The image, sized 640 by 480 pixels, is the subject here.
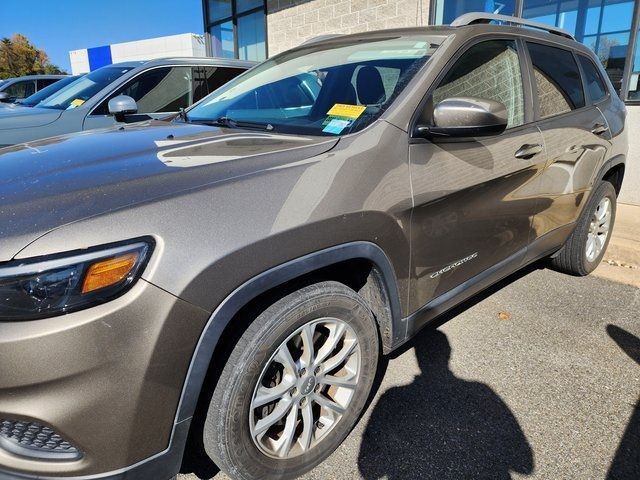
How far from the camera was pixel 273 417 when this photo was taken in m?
1.73

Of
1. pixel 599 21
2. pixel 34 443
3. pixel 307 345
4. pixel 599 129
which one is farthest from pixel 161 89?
pixel 599 21

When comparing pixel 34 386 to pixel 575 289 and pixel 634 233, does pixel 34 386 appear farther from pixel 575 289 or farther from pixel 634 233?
pixel 634 233

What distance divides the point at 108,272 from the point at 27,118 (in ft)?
13.5

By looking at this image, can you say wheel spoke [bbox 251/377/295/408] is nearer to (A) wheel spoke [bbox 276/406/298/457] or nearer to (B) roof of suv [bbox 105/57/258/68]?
(A) wheel spoke [bbox 276/406/298/457]

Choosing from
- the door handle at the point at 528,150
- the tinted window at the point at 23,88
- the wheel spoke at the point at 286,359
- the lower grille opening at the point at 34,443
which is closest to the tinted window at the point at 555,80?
the door handle at the point at 528,150

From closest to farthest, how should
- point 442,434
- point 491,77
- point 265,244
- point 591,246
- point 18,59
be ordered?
point 265,244 < point 442,434 < point 491,77 < point 591,246 < point 18,59

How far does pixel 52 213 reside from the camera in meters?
1.34

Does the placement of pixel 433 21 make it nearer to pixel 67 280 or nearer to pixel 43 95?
pixel 43 95

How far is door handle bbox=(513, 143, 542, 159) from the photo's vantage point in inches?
101

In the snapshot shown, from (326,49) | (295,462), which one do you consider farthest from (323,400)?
(326,49)

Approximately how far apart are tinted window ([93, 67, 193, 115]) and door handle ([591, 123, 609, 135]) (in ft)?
13.0

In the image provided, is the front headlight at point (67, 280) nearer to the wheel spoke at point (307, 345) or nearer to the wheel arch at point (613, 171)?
the wheel spoke at point (307, 345)

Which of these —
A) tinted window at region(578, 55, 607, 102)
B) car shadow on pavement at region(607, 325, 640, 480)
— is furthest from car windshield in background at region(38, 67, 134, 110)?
car shadow on pavement at region(607, 325, 640, 480)

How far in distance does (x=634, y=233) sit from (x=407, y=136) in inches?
159
